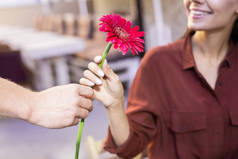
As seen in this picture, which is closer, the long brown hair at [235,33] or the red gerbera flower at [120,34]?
the red gerbera flower at [120,34]

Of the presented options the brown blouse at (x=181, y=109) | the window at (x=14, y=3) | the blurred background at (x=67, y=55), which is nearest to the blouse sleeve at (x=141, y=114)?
the brown blouse at (x=181, y=109)

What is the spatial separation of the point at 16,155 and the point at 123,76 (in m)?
1.48

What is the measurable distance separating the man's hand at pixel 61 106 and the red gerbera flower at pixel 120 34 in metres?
0.15

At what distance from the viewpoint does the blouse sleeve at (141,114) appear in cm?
86

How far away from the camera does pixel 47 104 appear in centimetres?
57

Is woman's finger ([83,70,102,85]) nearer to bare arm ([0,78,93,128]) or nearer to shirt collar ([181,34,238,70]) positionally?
bare arm ([0,78,93,128])

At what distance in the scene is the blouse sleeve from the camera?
2.82 ft

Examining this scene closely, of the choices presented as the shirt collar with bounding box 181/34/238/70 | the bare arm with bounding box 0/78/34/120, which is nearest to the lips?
the shirt collar with bounding box 181/34/238/70

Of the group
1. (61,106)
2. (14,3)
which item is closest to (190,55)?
(61,106)

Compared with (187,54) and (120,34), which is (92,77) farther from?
(187,54)

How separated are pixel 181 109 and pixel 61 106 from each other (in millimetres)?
489

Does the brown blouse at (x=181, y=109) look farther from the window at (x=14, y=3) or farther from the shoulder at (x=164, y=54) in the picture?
the window at (x=14, y=3)

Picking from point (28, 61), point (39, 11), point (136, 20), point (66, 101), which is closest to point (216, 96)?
point (66, 101)

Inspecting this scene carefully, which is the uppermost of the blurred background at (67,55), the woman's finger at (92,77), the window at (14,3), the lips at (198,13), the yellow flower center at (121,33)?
the window at (14,3)
